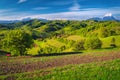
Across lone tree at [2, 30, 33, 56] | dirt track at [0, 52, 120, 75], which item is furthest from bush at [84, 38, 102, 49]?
dirt track at [0, 52, 120, 75]

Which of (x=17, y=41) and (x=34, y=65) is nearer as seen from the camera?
(x=34, y=65)

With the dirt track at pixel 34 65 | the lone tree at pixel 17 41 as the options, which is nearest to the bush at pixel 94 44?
the lone tree at pixel 17 41

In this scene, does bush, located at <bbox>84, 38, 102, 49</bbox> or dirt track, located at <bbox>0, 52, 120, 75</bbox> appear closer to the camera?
dirt track, located at <bbox>0, 52, 120, 75</bbox>

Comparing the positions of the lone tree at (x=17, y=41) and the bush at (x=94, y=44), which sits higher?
the lone tree at (x=17, y=41)

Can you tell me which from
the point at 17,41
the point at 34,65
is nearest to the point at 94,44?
the point at 17,41

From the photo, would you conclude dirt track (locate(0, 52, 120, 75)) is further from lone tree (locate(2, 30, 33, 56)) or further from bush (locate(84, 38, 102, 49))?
bush (locate(84, 38, 102, 49))

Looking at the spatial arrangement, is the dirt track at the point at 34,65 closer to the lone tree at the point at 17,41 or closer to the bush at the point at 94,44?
the lone tree at the point at 17,41

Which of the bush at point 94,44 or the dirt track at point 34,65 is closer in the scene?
the dirt track at point 34,65

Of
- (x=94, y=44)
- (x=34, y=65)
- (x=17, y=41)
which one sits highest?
(x=34, y=65)

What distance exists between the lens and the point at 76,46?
16050 centimetres

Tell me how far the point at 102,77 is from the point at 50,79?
15.0ft

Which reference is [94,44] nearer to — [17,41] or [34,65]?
[17,41]

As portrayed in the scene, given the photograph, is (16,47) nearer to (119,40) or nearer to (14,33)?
(14,33)

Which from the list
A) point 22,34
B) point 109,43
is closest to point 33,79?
point 22,34
